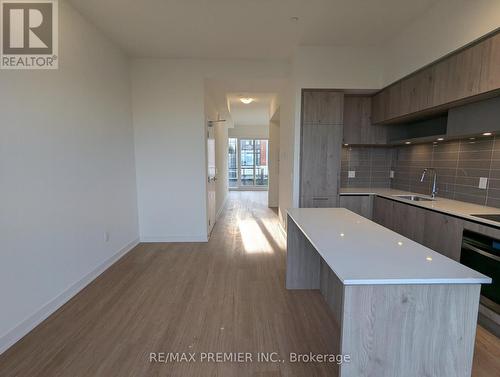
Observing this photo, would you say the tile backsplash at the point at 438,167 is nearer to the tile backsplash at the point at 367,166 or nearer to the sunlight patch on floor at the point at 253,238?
the tile backsplash at the point at 367,166

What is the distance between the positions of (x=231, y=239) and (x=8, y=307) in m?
2.89

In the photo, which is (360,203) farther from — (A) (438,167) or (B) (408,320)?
(B) (408,320)

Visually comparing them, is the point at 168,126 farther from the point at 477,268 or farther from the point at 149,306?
the point at 477,268

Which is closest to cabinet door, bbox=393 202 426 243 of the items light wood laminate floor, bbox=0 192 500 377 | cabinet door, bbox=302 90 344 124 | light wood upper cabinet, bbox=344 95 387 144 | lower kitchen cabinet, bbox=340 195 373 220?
lower kitchen cabinet, bbox=340 195 373 220

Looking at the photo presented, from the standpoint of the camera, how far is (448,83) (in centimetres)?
237

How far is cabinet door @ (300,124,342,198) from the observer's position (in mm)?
3539

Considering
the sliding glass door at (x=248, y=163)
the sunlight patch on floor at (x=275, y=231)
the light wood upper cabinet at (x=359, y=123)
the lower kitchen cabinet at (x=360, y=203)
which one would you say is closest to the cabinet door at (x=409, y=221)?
the lower kitchen cabinet at (x=360, y=203)

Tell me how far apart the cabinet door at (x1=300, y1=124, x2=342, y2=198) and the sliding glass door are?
720 centimetres

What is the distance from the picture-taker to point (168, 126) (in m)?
3.95

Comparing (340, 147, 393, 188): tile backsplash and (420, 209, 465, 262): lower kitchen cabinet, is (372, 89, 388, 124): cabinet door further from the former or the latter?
→ (420, 209, 465, 262): lower kitchen cabinet

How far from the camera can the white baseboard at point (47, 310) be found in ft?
6.09

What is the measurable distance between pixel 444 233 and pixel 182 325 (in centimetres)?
247

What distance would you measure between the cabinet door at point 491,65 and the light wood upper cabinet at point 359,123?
1.74 metres

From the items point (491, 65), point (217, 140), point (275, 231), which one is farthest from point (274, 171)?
point (491, 65)
